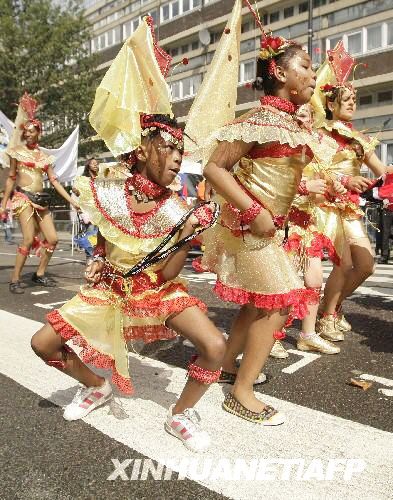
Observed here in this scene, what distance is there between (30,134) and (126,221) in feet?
16.9

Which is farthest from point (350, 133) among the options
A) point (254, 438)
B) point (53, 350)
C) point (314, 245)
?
point (53, 350)

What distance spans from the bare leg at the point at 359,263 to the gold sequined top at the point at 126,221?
231cm

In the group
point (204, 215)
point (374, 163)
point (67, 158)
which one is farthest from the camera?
point (67, 158)

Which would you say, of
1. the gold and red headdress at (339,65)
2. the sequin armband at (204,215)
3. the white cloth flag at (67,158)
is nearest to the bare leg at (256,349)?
the sequin armband at (204,215)

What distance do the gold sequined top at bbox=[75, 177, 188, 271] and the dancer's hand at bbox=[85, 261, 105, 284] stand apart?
0.07 metres

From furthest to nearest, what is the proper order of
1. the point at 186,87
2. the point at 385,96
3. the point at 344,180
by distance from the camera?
the point at 186,87
the point at 385,96
the point at 344,180

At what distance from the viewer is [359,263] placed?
4609 mm

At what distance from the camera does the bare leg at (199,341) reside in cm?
254

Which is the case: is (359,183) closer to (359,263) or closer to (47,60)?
(359,263)

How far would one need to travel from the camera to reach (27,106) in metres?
7.24

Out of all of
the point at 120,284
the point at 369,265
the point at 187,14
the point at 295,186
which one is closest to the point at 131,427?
the point at 120,284

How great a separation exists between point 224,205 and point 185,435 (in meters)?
1.28

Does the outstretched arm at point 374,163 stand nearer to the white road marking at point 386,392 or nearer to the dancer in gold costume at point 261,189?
the dancer in gold costume at point 261,189

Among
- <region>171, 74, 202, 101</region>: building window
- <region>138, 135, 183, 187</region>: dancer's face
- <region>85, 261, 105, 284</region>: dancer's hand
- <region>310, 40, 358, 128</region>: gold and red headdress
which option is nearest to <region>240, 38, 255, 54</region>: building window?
<region>171, 74, 202, 101</region>: building window
